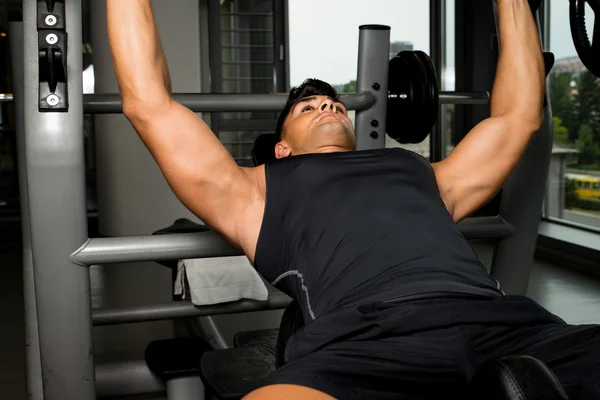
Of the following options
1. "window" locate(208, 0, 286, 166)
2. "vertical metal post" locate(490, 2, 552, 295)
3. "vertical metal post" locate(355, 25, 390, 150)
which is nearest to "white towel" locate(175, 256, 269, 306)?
"vertical metal post" locate(355, 25, 390, 150)

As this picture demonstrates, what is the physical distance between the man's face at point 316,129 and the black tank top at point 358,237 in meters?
0.16

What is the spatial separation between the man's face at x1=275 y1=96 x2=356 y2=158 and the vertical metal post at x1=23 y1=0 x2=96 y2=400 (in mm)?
495

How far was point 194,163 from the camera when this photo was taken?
1.44m

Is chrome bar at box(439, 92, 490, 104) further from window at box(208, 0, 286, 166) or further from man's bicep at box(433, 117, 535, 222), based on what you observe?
window at box(208, 0, 286, 166)

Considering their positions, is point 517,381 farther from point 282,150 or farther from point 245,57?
point 245,57

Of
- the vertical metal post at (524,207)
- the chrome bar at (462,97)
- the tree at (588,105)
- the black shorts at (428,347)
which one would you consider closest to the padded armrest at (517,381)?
the black shorts at (428,347)

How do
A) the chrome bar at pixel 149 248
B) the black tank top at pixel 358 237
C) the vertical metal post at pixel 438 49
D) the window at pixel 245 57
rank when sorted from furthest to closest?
the vertical metal post at pixel 438 49
the window at pixel 245 57
the chrome bar at pixel 149 248
the black tank top at pixel 358 237

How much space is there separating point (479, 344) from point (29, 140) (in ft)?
3.25

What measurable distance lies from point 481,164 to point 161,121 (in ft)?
2.48

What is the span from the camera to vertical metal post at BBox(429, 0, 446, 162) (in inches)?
264

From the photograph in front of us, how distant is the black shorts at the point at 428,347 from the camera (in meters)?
1.08

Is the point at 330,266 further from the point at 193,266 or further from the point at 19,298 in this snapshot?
the point at 19,298

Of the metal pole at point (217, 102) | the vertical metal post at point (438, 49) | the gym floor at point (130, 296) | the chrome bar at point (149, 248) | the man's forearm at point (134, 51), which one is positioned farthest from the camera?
the vertical metal post at point (438, 49)

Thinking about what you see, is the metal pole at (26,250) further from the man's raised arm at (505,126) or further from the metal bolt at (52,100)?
the man's raised arm at (505,126)
